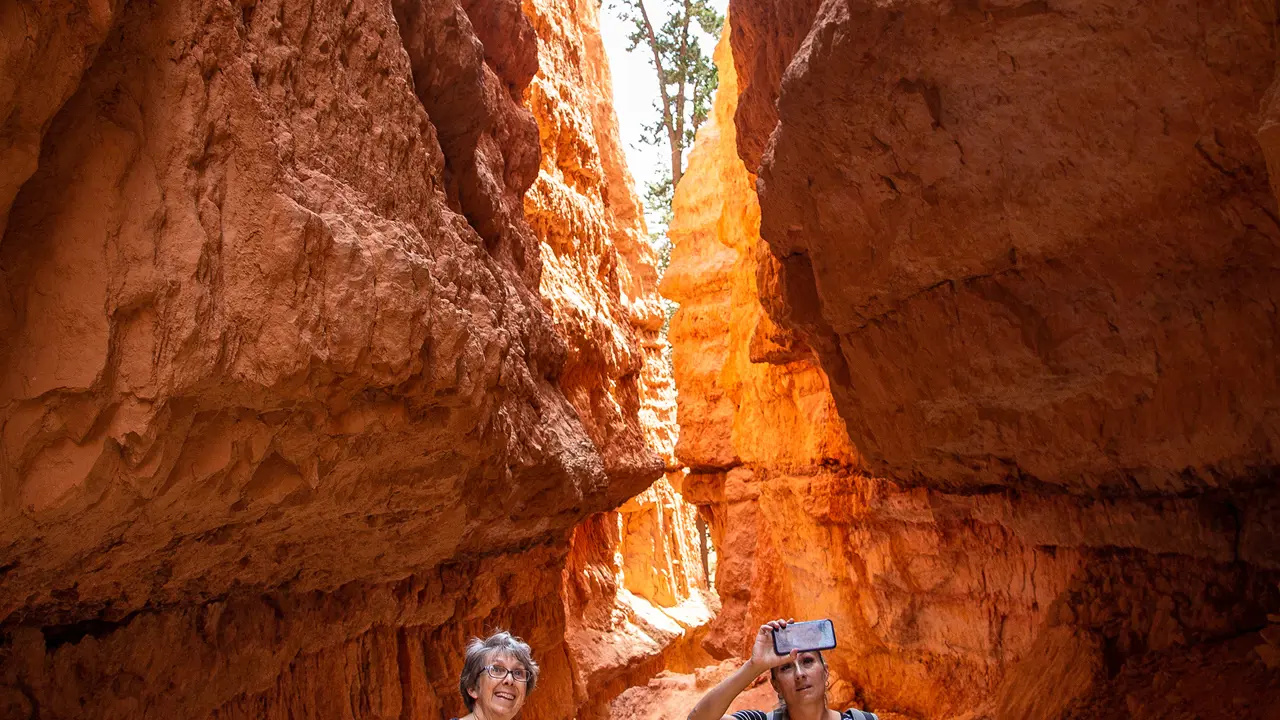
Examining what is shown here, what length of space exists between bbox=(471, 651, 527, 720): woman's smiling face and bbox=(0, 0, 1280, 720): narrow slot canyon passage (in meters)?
1.24

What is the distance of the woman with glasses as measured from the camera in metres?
2.38

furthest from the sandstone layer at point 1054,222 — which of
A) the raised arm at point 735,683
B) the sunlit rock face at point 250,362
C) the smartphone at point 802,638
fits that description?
the raised arm at point 735,683

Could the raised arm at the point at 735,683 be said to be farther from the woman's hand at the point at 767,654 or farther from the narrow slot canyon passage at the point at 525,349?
the narrow slot canyon passage at the point at 525,349

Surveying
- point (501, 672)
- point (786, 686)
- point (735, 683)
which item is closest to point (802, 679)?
point (786, 686)

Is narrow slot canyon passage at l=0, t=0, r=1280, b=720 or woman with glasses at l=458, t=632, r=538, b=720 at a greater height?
narrow slot canyon passage at l=0, t=0, r=1280, b=720

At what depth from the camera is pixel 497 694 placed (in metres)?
2.38

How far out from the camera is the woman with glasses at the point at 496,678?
7.82 ft

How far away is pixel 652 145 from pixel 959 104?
55.6 ft

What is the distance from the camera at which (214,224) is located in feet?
9.07

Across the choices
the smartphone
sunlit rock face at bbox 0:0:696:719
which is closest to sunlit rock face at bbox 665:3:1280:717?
sunlit rock face at bbox 0:0:696:719

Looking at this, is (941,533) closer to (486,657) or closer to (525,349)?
(525,349)

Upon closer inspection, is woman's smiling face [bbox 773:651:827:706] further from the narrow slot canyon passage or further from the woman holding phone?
the narrow slot canyon passage

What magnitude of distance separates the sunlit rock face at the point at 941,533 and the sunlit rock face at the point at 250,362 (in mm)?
2174

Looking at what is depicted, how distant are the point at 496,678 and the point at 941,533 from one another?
18.7 ft
